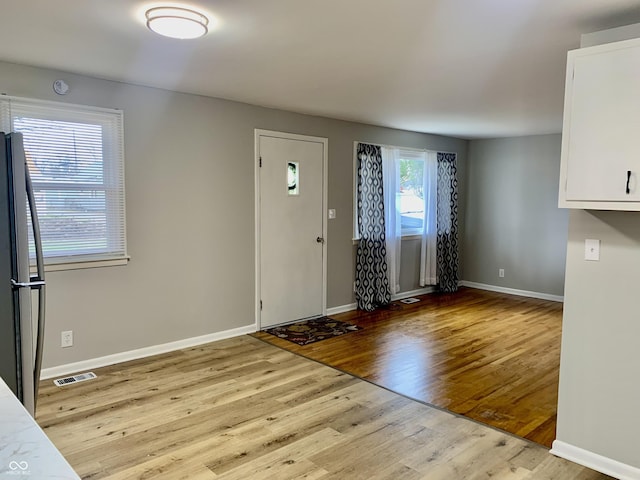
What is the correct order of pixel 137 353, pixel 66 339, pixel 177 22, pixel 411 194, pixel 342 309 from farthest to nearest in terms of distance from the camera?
pixel 411 194
pixel 342 309
pixel 137 353
pixel 66 339
pixel 177 22

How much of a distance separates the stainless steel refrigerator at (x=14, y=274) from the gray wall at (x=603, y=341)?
2.63 meters

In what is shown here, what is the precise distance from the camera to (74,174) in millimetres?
3459

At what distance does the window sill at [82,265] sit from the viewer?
11.1 feet

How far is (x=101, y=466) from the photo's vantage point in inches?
92.5

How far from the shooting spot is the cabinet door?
Answer: 81.7 inches

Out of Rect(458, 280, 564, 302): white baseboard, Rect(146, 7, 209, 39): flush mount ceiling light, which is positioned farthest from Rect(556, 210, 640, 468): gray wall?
Rect(458, 280, 564, 302): white baseboard

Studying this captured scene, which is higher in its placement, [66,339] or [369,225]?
[369,225]

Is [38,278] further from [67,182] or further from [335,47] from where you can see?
[335,47]

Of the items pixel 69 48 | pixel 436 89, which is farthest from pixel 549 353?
pixel 69 48

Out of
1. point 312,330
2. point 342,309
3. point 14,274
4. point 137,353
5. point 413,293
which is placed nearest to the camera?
point 14,274

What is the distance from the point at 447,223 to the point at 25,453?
656cm

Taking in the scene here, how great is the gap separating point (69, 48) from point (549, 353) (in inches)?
177

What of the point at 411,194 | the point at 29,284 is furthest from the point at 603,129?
the point at 411,194

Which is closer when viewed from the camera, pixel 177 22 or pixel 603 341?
pixel 177 22
